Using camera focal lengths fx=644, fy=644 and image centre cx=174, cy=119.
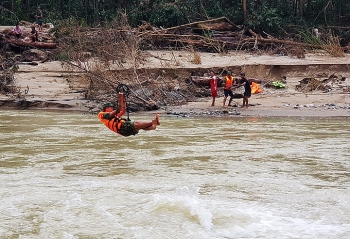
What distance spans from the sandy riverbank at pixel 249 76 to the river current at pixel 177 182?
336 cm

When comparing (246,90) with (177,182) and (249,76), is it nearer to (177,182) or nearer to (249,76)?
(249,76)

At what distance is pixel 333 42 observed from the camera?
2658 centimetres

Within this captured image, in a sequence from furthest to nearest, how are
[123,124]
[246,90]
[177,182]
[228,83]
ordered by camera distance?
[228,83] < [246,90] < [177,182] < [123,124]

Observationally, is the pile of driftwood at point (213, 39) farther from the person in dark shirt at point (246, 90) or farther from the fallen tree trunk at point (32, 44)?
the person in dark shirt at point (246, 90)

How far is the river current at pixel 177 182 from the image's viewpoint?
838cm

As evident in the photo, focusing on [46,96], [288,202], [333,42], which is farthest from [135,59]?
[288,202]

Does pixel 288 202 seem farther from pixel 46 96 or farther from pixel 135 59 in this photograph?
pixel 46 96

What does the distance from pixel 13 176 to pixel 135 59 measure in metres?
11.2

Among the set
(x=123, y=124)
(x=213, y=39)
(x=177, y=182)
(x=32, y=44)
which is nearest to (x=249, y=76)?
(x=213, y=39)

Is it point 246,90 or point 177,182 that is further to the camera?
point 246,90

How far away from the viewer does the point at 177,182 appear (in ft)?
35.4

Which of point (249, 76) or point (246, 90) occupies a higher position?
point (249, 76)

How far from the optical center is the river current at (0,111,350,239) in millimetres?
8383

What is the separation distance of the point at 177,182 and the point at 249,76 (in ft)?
47.8
